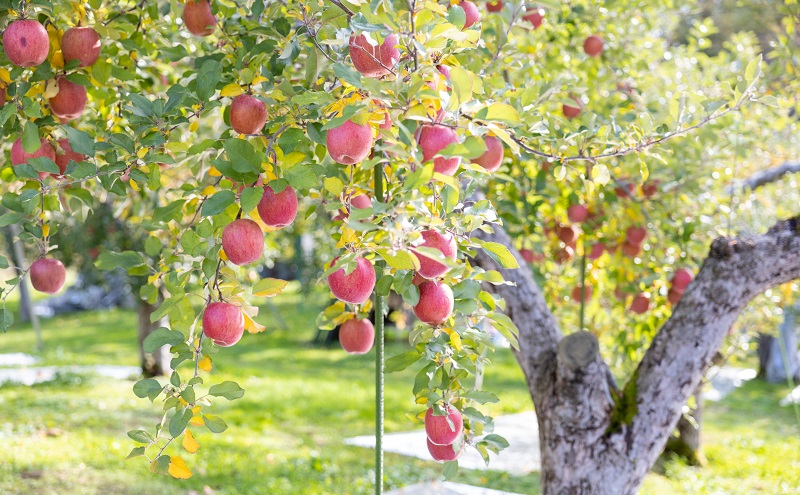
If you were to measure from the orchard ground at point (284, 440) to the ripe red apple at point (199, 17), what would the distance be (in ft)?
9.00

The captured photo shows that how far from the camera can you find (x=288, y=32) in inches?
70.5

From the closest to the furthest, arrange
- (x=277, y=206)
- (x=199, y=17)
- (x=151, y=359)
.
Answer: (x=277, y=206) → (x=199, y=17) → (x=151, y=359)

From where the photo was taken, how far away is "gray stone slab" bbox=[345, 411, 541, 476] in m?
5.21

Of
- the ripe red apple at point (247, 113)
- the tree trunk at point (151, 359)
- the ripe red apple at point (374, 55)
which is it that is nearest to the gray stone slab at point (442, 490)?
the ripe red apple at point (247, 113)

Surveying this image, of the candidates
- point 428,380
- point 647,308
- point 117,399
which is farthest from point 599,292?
point 117,399

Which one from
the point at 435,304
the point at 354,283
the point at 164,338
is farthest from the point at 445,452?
the point at 164,338

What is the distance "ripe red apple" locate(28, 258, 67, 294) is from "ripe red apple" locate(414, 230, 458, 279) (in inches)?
43.5

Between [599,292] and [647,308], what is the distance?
772 millimetres

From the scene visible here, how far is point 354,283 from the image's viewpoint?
143cm

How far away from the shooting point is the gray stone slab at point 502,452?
17.1 ft

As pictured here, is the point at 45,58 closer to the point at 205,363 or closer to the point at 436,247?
the point at 205,363

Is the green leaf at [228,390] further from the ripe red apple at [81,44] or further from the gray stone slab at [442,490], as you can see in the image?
the gray stone slab at [442,490]

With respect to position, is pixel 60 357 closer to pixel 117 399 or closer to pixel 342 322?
pixel 117 399

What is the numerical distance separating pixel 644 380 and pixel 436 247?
1.65 metres
